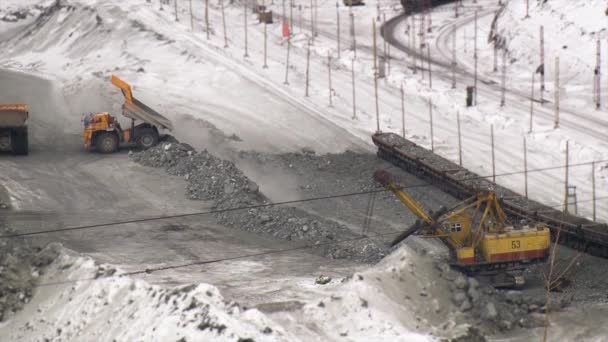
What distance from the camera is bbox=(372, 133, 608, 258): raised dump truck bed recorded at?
1233 inches

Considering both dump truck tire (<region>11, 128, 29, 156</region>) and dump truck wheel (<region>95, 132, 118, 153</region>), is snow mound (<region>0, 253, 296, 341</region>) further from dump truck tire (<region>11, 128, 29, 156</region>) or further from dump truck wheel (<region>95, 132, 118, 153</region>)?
dump truck wheel (<region>95, 132, 118, 153</region>)

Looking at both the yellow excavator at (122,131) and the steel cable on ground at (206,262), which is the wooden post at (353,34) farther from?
the steel cable on ground at (206,262)

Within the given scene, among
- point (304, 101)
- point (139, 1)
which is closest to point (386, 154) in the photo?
point (304, 101)

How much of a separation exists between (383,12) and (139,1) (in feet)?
53.1

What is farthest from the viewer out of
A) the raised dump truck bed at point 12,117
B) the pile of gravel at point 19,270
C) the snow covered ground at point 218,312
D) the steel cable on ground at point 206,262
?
the raised dump truck bed at point 12,117

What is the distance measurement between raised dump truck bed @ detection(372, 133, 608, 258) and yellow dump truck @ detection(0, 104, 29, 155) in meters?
14.6

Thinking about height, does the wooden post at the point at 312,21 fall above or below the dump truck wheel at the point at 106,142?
below

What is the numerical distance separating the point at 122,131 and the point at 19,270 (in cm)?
1572

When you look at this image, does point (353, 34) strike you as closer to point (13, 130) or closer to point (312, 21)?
point (312, 21)

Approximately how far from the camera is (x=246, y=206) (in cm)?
3584

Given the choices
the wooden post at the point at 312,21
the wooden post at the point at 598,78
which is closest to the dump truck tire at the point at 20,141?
the wooden post at the point at 312,21

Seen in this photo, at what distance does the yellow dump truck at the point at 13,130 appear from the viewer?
136 feet

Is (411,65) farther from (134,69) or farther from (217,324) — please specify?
(217,324)

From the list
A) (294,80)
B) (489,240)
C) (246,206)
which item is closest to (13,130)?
(246,206)
